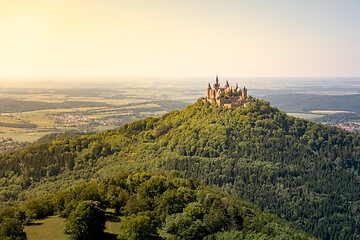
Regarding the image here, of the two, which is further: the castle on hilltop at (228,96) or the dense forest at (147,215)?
the castle on hilltop at (228,96)

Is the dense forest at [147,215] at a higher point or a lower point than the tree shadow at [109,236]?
higher

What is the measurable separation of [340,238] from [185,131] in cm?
4952

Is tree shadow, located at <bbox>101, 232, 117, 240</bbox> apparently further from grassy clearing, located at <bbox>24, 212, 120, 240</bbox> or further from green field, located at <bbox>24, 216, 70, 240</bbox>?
green field, located at <bbox>24, 216, 70, 240</bbox>

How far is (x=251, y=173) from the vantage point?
84.0m

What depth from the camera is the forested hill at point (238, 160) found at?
75.4 meters

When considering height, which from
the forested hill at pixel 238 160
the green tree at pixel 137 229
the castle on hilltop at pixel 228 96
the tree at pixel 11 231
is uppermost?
the castle on hilltop at pixel 228 96

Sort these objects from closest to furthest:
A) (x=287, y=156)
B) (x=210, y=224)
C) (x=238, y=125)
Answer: (x=210, y=224), (x=287, y=156), (x=238, y=125)

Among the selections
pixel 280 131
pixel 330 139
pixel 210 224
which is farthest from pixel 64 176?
pixel 330 139

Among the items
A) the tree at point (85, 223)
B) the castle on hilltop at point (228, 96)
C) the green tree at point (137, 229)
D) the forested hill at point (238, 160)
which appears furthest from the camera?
the castle on hilltop at point (228, 96)

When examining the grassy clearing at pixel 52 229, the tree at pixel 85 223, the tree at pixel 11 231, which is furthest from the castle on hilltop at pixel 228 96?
the tree at pixel 11 231

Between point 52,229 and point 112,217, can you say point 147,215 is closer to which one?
point 112,217

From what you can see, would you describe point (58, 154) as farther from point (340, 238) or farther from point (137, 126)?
point (340, 238)

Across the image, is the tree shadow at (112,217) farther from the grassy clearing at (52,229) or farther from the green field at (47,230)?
the green field at (47,230)

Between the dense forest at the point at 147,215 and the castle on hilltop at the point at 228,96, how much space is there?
6030 centimetres
